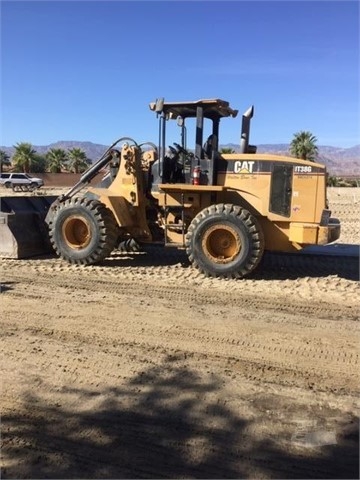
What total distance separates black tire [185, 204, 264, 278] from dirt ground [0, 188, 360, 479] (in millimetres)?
459

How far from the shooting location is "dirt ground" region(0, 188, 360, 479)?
330cm

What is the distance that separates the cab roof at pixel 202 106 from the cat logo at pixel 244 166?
3.23 feet

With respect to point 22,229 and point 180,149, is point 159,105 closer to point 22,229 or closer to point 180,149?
point 180,149

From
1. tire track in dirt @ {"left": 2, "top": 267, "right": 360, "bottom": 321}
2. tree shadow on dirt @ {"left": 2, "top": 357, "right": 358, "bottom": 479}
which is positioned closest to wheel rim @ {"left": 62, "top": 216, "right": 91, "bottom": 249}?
tire track in dirt @ {"left": 2, "top": 267, "right": 360, "bottom": 321}

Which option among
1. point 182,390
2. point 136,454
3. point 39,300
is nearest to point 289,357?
point 182,390

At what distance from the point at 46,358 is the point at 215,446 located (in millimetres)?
2067

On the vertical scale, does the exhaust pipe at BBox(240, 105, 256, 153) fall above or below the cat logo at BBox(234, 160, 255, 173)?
above

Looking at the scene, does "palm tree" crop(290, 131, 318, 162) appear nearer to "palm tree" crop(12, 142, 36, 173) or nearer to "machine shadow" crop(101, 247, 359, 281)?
"palm tree" crop(12, 142, 36, 173)

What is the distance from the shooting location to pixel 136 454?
131 inches

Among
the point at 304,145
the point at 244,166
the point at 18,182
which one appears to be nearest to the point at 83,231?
the point at 244,166

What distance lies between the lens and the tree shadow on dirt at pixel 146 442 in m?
3.18

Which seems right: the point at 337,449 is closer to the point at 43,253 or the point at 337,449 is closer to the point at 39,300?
the point at 39,300

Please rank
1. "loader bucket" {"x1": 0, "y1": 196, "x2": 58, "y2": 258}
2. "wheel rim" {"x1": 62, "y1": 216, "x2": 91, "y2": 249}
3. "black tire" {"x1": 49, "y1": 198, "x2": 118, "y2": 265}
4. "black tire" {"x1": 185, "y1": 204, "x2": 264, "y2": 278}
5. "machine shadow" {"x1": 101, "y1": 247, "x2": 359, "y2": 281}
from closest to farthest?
1. "black tire" {"x1": 185, "y1": 204, "x2": 264, "y2": 278}
2. "machine shadow" {"x1": 101, "y1": 247, "x2": 359, "y2": 281}
3. "black tire" {"x1": 49, "y1": 198, "x2": 118, "y2": 265}
4. "wheel rim" {"x1": 62, "y1": 216, "x2": 91, "y2": 249}
5. "loader bucket" {"x1": 0, "y1": 196, "x2": 58, "y2": 258}

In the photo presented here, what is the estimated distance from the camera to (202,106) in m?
8.55
